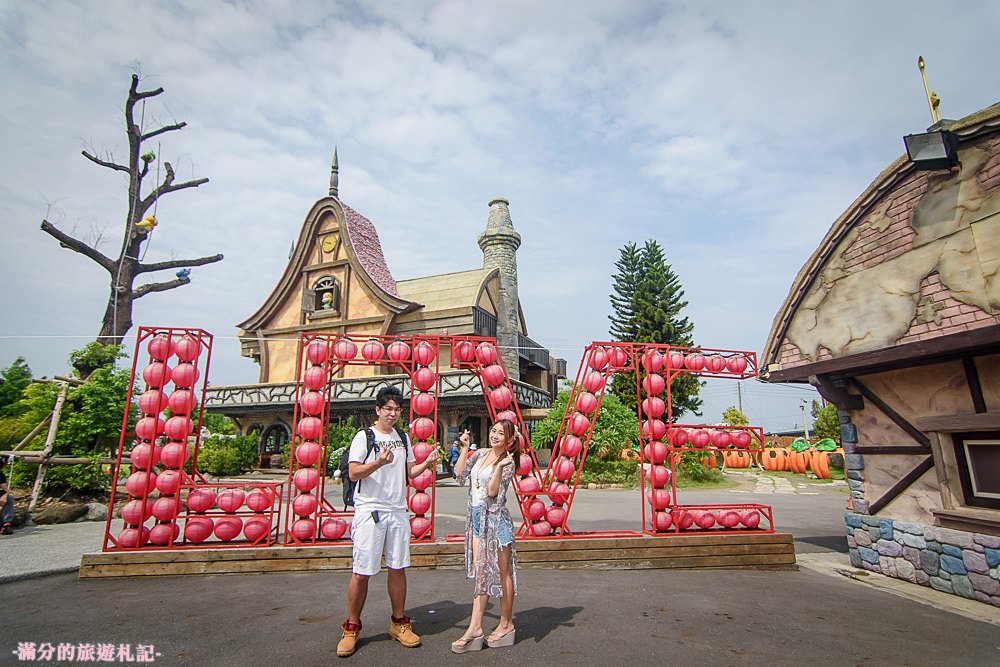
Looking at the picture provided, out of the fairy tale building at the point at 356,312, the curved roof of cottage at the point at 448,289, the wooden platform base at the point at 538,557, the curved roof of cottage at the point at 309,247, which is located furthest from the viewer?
the curved roof of cottage at the point at 309,247

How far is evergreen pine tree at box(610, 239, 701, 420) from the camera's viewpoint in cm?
2759

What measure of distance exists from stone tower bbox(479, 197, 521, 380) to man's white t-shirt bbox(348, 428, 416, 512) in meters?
20.6

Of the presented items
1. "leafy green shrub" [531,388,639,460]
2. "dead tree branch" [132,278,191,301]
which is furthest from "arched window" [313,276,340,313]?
"leafy green shrub" [531,388,639,460]

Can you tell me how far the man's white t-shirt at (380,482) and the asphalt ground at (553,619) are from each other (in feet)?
3.17

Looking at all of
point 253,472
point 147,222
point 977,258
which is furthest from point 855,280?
point 253,472

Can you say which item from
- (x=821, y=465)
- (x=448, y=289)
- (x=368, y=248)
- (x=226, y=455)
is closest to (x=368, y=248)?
(x=368, y=248)

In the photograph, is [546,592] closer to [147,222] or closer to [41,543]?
[41,543]

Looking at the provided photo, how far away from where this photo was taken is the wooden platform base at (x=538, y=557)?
223 inches

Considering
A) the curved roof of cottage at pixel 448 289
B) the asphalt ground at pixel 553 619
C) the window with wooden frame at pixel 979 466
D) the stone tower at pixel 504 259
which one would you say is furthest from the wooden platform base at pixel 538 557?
the stone tower at pixel 504 259

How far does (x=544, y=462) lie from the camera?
22719 millimetres

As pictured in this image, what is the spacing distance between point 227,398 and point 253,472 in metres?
4.06

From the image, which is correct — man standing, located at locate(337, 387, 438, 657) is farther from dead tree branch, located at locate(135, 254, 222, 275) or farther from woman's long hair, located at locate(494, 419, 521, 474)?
dead tree branch, located at locate(135, 254, 222, 275)

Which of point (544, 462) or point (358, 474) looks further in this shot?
point (544, 462)

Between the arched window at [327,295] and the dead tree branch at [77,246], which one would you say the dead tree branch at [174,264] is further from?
the arched window at [327,295]
